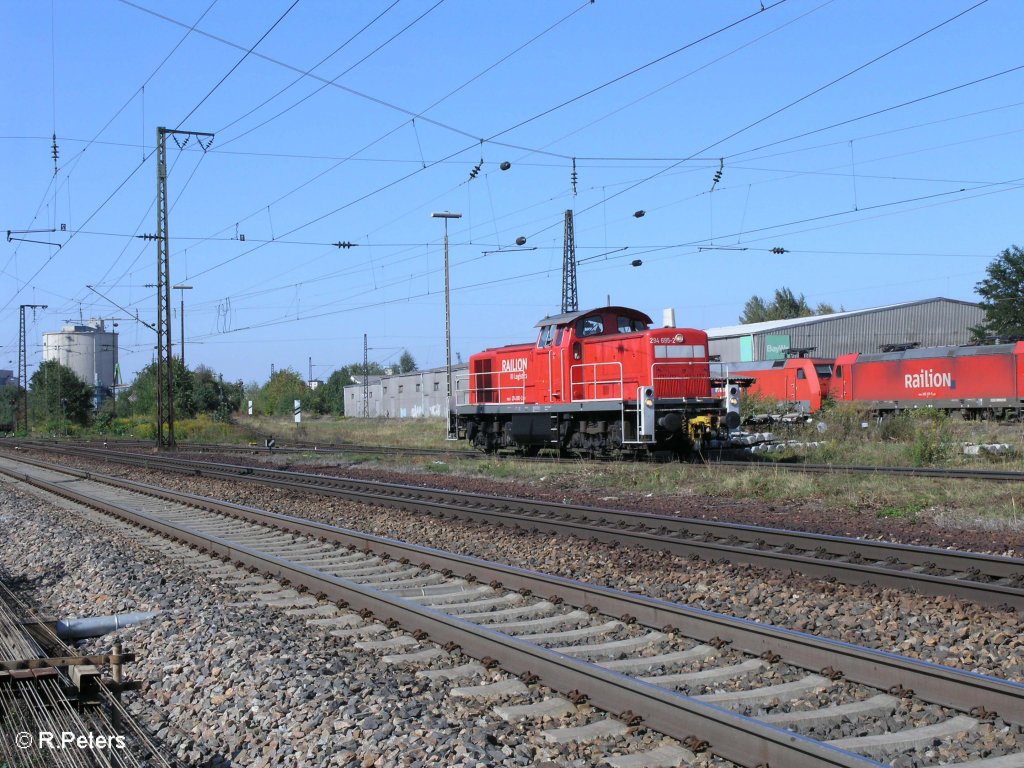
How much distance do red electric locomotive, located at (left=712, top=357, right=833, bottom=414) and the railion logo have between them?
12.9 feet

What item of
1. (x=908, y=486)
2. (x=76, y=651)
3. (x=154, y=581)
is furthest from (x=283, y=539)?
(x=908, y=486)

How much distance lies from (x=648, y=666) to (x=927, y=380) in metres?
28.3

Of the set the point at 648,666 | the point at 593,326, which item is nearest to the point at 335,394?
the point at 593,326

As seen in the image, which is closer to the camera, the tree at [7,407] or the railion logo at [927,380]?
the railion logo at [927,380]

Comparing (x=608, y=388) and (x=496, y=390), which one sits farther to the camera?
(x=496, y=390)

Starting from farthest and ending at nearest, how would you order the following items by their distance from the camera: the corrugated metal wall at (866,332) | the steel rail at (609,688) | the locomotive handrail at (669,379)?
the corrugated metal wall at (866,332) → the locomotive handrail at (669,379) → the steel rail at (609,688)

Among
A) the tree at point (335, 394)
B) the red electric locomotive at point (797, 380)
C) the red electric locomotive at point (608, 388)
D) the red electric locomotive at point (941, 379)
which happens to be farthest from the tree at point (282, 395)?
the red electric locomotive at point (608, 388)

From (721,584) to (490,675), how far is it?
3008 mm

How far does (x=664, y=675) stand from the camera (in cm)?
532

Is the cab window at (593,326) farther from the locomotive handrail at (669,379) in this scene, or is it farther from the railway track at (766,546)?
the railway track at (766,546)

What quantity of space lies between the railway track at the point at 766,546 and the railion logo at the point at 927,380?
2151cm

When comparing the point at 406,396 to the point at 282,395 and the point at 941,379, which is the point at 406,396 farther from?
the point at 941,379

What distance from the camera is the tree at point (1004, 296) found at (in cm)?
5506
